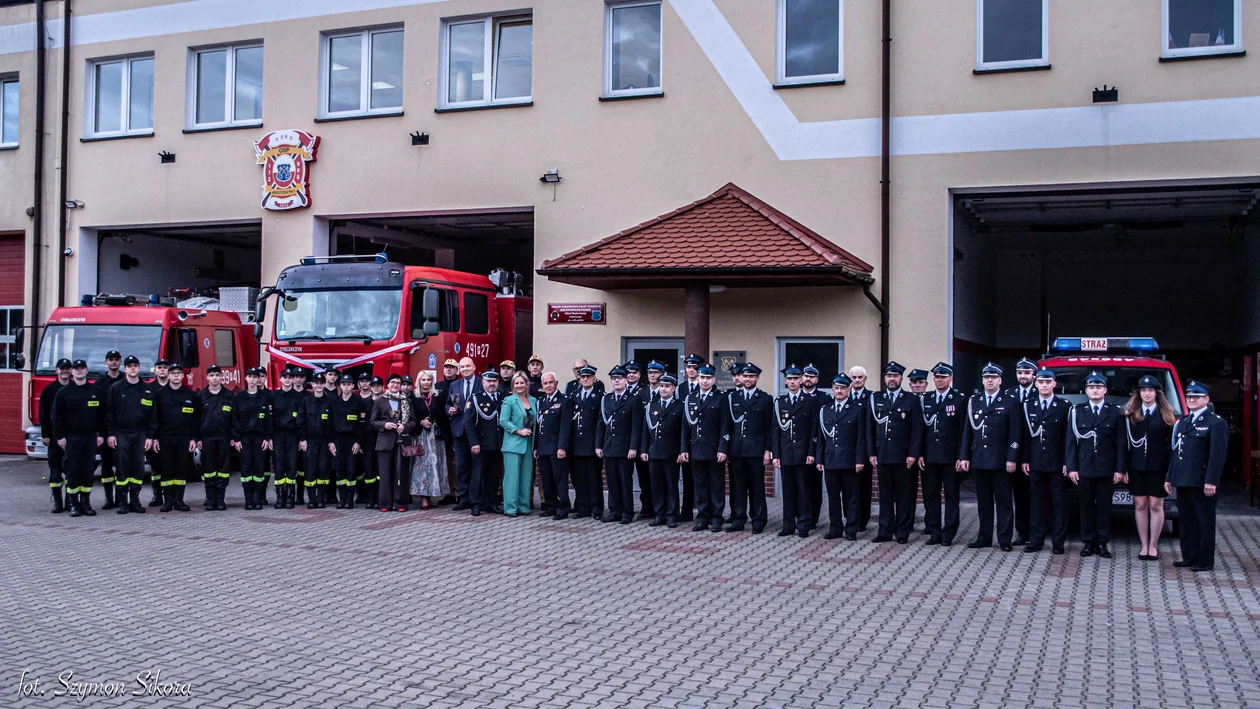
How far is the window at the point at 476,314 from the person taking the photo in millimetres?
16328

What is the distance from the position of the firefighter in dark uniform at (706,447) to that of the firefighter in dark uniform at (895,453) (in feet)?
5.32

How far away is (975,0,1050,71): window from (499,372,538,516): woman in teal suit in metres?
7.20

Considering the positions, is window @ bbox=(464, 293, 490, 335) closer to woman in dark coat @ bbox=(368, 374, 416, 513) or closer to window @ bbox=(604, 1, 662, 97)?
woman in dark coat @ bbox=(368, 374, 416, 513)

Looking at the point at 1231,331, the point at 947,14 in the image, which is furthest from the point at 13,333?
the point at 1231,331

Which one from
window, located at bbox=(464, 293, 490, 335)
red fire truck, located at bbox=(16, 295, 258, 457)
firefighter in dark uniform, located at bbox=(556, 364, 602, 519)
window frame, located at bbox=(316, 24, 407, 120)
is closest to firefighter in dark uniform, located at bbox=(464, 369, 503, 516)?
firefighter in dark uniform, located at bbox=(556, 364, 602, 519)

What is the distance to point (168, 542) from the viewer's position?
11.4 m

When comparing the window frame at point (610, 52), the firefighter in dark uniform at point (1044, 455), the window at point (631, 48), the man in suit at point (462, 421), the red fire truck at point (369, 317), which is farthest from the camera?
the window at point (631, 48)

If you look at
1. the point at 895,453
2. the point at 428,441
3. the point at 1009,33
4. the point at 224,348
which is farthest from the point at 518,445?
the point at 1009,33

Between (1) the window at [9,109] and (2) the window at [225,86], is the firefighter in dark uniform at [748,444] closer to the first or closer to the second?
(2) the window at [225,86]

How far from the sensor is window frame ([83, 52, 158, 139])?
796 inches

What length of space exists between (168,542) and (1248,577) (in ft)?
32.2

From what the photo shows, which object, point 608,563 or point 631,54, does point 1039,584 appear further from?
point 631,54

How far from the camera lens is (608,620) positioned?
801 cm

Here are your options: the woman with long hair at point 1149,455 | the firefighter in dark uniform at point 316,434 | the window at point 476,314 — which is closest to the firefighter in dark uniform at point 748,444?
the woman with long hair at point 1149,455
